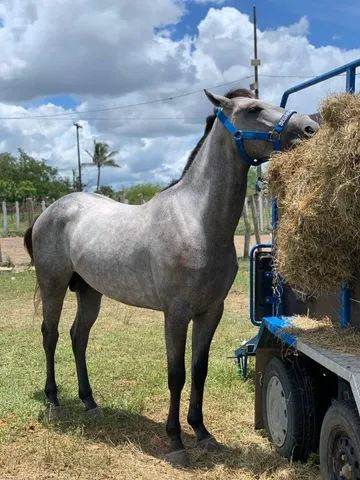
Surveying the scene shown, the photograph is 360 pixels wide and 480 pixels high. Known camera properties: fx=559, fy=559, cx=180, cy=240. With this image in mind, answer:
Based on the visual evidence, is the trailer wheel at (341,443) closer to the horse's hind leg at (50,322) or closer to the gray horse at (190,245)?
the gray horse at (190,245)

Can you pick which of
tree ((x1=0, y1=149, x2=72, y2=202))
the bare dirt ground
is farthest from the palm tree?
the bare dirt ground

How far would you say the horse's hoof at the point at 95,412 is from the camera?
14.8 feet

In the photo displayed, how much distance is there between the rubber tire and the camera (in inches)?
129

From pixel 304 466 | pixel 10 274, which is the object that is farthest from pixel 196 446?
pixel 10 274

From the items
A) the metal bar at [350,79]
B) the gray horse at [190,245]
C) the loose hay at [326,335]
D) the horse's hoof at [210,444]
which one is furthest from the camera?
the horse's hoof at [210,444]

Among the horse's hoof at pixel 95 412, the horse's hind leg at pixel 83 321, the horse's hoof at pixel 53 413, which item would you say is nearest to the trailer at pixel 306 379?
the horse's hoof at pixel 95 412

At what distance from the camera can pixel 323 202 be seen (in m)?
2.69

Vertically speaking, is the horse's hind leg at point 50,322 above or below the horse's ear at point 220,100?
below

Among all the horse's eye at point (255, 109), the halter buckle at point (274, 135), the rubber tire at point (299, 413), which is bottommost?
the rubber tire at point (299, 413)

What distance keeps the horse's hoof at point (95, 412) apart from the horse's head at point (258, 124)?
2.43 m

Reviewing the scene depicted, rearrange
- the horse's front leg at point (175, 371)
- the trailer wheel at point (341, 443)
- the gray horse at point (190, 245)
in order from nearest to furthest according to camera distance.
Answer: the trailer wheel at point (341, 443)
the gray horse at point (190, 245)
the horse's front leg at point (175, 371)

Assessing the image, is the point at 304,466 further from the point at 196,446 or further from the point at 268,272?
the point at 268,272

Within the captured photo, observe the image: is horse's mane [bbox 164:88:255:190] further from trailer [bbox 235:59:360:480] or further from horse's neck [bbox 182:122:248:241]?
trailer [bbox 235:59:360:480]

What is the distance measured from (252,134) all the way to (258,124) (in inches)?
3.1
